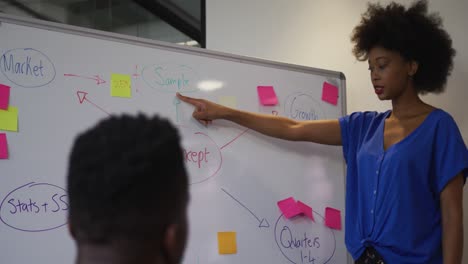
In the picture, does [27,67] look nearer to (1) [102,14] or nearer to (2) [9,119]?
(2) [9,119]

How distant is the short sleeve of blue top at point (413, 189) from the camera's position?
4.95 feet

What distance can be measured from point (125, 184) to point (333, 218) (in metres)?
1.51

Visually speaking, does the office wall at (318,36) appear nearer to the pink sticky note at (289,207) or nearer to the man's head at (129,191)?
the pink sticky note at (289,207)

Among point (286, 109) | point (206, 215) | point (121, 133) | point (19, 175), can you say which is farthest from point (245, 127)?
point (121, 133)

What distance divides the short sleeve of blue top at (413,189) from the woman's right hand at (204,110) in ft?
1.76

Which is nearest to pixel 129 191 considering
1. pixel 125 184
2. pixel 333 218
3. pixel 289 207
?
pixel 125 184

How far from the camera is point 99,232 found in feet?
1.77

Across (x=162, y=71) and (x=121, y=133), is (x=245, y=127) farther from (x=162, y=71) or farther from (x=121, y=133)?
(x=121, y=133)

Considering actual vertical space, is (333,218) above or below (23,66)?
below

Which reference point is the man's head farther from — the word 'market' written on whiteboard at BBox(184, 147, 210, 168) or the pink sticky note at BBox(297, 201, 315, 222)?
the pink sticky note at BBox(297, 201, 315, 222)

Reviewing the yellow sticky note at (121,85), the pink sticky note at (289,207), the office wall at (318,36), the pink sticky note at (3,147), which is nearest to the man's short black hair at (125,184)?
the pink sticky note at (3,147)

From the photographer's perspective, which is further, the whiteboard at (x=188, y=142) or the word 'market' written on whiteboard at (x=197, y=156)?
the word 'market' written on whiteboard at (x=197, y=156)

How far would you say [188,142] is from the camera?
5.43ft

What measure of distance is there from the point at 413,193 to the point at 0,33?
129cm
